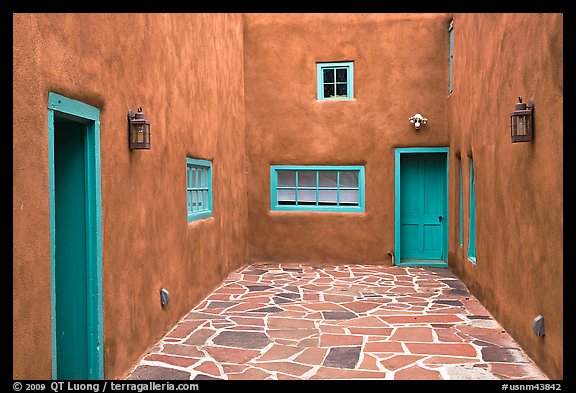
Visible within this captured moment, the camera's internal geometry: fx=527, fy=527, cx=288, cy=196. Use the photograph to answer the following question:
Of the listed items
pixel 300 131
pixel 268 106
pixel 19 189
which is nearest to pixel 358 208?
pixel 300 131

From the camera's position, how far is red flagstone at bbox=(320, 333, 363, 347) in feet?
20.6

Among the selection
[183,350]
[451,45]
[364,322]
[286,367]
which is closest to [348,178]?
[451,45]

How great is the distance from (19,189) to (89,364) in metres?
1.99

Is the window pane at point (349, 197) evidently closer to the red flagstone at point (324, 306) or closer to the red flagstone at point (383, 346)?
the red flagstone at point (324, 306)

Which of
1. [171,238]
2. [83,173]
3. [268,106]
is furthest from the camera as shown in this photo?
[268,106]

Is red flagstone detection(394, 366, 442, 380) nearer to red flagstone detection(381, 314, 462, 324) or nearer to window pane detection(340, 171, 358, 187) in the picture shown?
red flagstone detection(381, 314, 462, 324)

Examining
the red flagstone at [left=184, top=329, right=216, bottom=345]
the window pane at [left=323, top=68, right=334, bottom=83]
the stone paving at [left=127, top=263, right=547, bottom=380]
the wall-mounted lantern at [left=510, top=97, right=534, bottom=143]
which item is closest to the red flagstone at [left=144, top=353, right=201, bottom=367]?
the stone paving at [left=127, top=263, right=547, bottom=380]

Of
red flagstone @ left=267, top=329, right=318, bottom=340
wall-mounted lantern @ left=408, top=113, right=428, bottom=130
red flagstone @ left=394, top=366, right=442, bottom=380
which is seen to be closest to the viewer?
red flagstone @ left=394, top=366, right=442, bottom=380

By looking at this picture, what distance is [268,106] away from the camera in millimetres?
12219

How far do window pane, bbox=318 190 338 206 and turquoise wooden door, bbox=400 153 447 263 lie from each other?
59.9 inches

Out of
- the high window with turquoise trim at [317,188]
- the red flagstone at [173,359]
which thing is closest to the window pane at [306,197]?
the high window with turquoise trim at [317,188]

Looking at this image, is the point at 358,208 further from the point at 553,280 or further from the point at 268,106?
the point at 553,280

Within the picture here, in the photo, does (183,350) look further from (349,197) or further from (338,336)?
(349,197)

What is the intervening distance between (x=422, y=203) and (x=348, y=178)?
1763 millimetres
